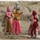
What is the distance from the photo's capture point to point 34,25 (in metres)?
0.90

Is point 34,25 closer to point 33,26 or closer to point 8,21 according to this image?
point 33,26

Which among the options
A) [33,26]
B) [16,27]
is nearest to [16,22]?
[16,27]

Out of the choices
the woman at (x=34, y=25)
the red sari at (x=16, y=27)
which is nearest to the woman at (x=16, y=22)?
the red sari at (x=16, y=27)

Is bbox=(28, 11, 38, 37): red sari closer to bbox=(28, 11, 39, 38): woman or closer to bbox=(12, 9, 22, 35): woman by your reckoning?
bbox=(28, 11, 39, 38): woman

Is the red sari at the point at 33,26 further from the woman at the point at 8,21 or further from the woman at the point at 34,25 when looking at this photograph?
the woman at the point at 8,21

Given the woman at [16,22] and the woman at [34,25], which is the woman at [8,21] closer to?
the woman at [16,22]

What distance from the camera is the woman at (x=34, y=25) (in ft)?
2.94

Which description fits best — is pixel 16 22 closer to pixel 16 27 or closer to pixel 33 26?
pixel 16 27

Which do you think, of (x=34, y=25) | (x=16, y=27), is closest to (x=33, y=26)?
(x=34, y=25)

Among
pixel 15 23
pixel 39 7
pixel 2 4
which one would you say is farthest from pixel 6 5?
pixel 39 7

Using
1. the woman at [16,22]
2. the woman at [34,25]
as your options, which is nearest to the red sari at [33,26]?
the woman at [34,25]

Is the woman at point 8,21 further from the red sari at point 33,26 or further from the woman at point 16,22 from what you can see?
the red sari at point 33,26

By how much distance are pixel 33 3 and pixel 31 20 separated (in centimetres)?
14

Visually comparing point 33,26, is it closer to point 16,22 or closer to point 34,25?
point 34,25
